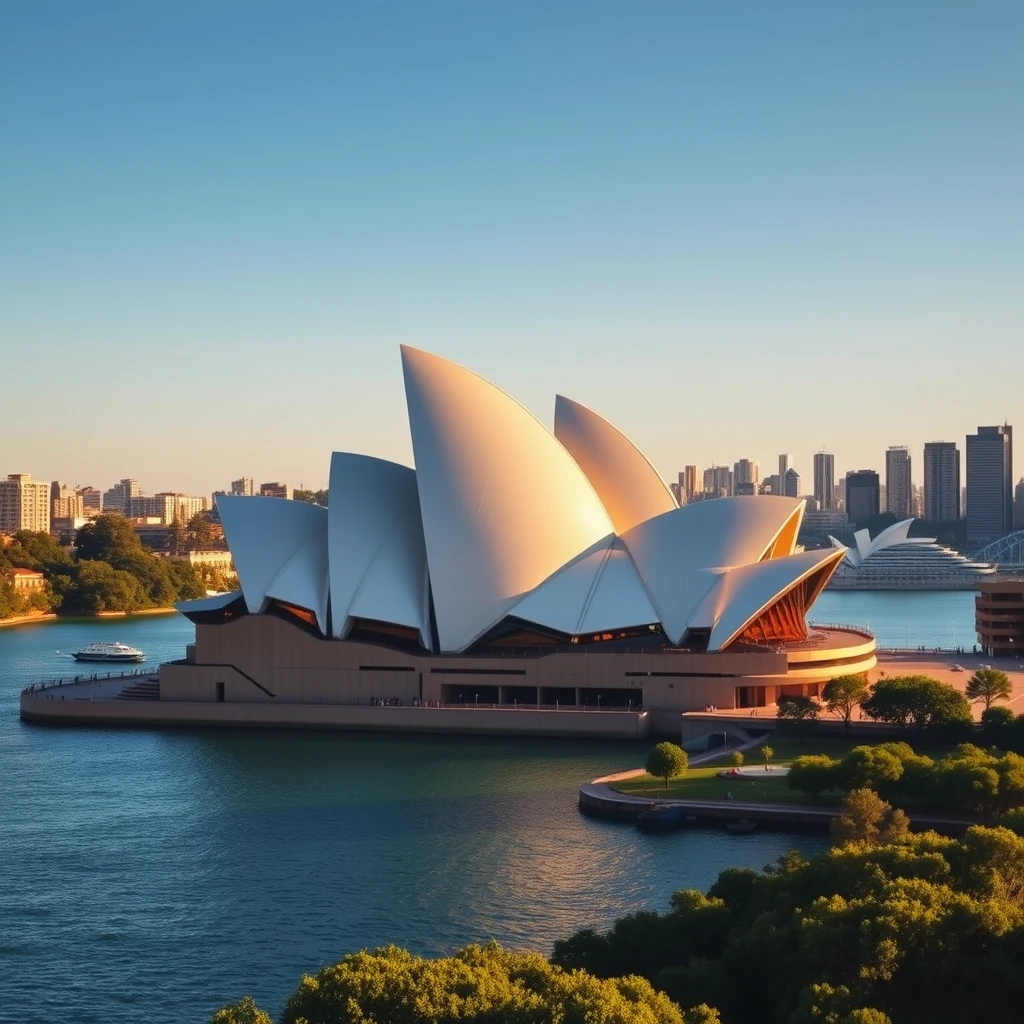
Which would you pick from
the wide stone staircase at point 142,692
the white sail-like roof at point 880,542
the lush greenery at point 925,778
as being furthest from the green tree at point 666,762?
the white sail-like roof at point 880,542

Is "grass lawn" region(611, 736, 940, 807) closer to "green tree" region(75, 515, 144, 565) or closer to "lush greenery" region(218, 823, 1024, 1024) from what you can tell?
"lush greenery" region(218, 823, 1024, 1024)

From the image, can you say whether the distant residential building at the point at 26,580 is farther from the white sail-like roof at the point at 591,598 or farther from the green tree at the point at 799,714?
the green tree at the point at 799,714

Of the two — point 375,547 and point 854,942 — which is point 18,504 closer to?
point 375,547

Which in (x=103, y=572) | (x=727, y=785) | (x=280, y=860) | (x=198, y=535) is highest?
(x=198, y=535)

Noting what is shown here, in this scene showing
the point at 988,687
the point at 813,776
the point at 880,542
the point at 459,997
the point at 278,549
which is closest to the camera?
Result: the point at 459,997

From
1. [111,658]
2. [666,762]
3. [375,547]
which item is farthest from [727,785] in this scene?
[111,658]

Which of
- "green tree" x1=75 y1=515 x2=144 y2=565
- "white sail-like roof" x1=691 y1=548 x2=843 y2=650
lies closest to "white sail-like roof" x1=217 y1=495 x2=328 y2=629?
"white sail-like roof" x1=691 y1=548 x2=843 y2=650
